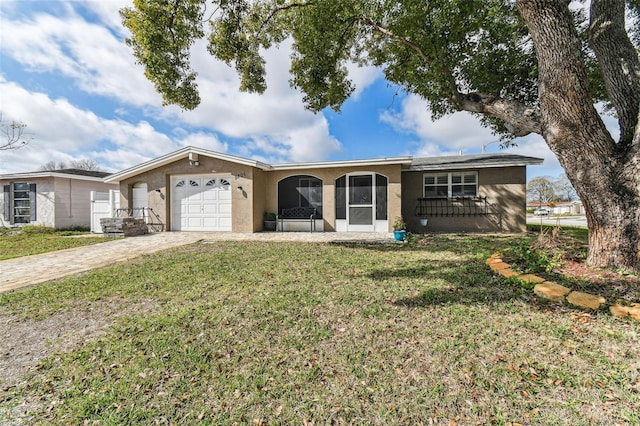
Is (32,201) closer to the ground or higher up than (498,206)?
higher up

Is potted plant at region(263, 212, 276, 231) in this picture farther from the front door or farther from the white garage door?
the front door

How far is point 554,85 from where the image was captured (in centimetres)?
414

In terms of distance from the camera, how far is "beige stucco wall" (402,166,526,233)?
35.7ft

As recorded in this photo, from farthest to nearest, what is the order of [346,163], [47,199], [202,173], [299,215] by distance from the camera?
1. [47,199]
2. [299,215]
3. [202,173]
4. [346,163]

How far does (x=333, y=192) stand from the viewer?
1109cm

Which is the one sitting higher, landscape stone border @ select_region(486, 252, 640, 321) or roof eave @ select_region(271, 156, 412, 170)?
roof eave @ select_region(271, 156, 412, 170)

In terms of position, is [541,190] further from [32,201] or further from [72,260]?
[32,201]

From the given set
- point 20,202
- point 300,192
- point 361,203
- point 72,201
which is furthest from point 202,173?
point 20,202

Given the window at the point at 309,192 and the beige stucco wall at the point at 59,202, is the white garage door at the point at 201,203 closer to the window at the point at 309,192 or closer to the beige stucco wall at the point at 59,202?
the window at the point at 309,192

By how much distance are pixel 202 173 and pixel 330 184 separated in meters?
5.56

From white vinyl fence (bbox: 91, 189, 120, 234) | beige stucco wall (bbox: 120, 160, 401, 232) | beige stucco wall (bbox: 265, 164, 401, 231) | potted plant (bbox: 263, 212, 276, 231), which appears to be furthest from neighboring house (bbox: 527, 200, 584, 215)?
white vinyl fence (bbox: 91, 189, 120, 234)

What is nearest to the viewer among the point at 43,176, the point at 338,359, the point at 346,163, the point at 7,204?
the point at 338,359

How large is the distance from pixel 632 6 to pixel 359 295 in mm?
10166

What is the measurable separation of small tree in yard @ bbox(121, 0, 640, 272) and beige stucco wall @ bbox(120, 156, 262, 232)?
3.72m
